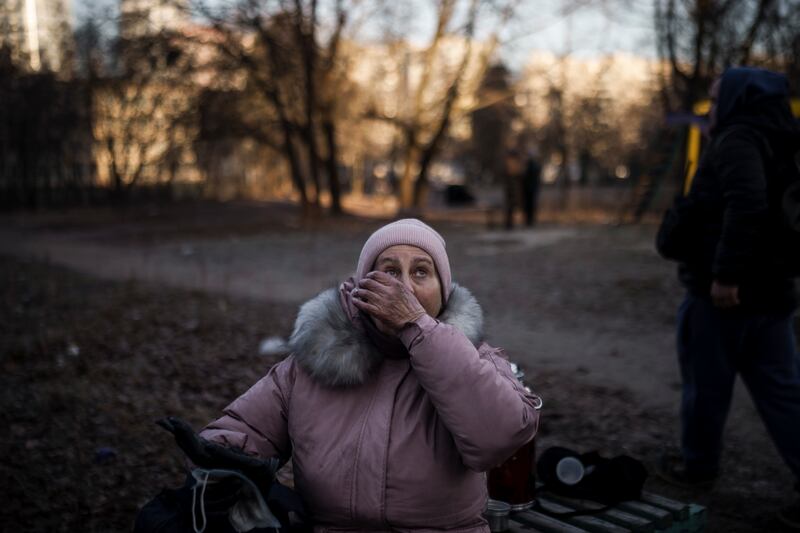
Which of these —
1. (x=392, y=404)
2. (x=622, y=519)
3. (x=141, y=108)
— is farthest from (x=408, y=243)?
(x=141, y=108)

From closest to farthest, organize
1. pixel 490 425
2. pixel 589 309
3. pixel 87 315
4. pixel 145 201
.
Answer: pixel 490 425, pixel 87 315, pixel 589 309, pixel 145 201

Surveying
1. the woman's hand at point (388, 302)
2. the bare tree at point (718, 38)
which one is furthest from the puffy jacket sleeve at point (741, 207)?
the bare tree at point (718, 38)

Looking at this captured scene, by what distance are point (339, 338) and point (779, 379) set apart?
93.1 inches

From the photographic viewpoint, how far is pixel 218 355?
6.65 m

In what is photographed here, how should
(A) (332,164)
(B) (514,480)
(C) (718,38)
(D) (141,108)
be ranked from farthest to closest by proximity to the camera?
1. (D) (141,108)
2. (A) (332,164)
3. (C) (718,38)
4. (B) (514,480)

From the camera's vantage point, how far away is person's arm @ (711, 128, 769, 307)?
3.50m

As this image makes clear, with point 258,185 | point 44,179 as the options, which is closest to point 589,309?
point 44,179

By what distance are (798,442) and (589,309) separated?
5534 millimetres

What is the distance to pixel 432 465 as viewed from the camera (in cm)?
217

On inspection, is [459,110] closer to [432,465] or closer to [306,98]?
[306,98]

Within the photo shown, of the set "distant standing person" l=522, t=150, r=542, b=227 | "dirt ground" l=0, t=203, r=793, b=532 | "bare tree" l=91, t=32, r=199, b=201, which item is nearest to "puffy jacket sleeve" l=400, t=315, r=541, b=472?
"dirt ground" l=0, t=203, r=793, b=532

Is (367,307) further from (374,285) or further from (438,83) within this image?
(438,83)

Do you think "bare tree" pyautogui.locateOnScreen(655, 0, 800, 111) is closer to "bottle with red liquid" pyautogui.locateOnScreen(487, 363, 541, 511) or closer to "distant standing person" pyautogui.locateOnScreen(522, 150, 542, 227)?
"distant standing person" pyautogui.locateOnScreen(522, 150, 542, 227)

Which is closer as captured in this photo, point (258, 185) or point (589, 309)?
A: point (589, 309)
